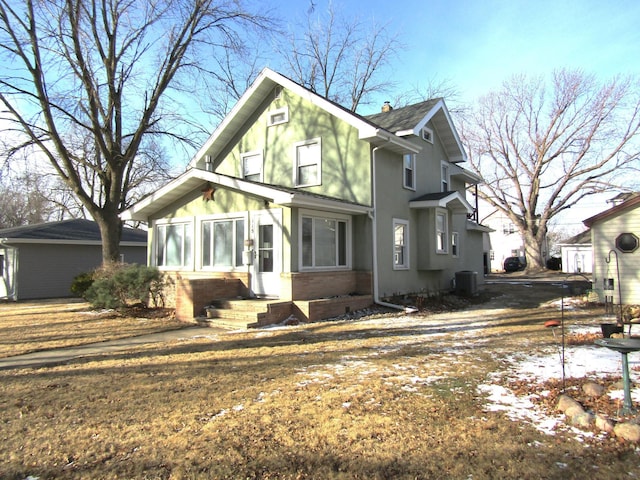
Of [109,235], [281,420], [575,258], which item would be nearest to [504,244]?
[575,258]

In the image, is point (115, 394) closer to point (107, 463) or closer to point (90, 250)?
point (107, 463)

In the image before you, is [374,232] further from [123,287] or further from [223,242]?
[123,287]

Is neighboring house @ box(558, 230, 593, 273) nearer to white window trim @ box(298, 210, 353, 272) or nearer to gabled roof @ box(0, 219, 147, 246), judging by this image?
white window trim @ box(298, 210, 353, 272)

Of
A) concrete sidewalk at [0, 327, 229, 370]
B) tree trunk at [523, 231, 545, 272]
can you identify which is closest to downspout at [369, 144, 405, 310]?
concrete sidewalk at [0, 327, 229, 370]

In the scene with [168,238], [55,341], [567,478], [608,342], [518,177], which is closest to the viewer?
[567,478]

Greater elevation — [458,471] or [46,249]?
[46,249]

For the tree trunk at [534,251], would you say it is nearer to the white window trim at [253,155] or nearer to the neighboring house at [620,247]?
the neighboring house at [620,247]

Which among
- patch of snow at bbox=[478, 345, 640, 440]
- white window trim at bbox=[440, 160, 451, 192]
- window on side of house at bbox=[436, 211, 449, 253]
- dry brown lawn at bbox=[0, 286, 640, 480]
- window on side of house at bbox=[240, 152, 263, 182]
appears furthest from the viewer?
white window trim at bbox=[440, 160, 451, 192]

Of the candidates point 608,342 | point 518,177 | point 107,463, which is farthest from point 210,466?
point 518,177

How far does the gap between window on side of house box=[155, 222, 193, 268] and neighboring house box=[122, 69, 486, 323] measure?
4 cm

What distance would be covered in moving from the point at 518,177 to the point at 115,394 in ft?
124

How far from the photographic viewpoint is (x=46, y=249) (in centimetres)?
2194

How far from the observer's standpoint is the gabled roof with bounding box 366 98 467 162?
1555cm

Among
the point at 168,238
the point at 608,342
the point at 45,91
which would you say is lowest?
the point at 608,342
